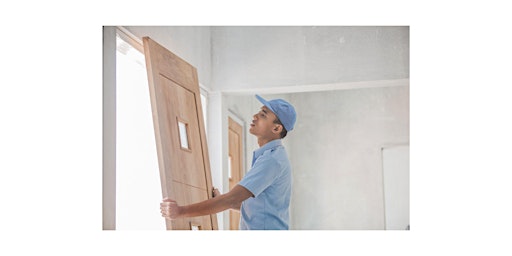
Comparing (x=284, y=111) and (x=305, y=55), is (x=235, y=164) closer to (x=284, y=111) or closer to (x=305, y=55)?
(x=284, y=111)

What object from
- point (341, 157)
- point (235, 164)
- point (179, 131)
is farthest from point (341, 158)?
point (179, 131)

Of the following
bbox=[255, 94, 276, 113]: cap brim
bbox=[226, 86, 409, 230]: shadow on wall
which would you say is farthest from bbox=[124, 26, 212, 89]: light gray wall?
bbox=[226, 86, 409, 230]: shadow on wall

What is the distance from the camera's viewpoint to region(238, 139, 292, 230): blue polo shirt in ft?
7.53

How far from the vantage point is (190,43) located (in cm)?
235

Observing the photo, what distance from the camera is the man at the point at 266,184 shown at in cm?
229

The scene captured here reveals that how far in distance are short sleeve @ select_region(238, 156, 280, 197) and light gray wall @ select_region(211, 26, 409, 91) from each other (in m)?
0.26

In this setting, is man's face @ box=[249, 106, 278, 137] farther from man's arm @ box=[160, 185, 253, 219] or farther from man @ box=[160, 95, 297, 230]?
man's arm @ box=[160, 185, 253, 219]

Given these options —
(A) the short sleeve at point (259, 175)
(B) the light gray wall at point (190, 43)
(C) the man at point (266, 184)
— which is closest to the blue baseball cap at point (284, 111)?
(C) the man at point (266, 184)

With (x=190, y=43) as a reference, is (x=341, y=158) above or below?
below

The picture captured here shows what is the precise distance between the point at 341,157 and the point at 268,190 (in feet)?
0.87
